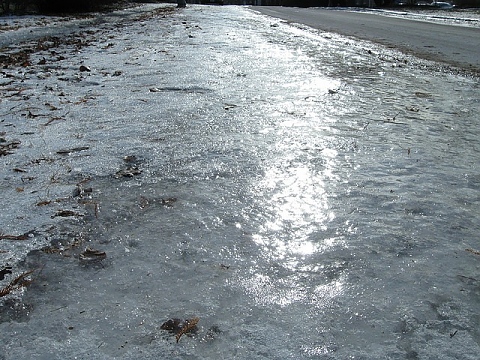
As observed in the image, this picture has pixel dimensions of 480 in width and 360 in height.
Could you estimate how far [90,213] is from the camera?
1.79m

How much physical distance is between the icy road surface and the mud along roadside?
11 millimetres

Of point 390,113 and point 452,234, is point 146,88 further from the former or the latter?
point 452,234

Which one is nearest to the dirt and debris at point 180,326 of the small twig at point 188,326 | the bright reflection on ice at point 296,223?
the small twig at point 188,326

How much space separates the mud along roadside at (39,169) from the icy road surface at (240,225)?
11mm

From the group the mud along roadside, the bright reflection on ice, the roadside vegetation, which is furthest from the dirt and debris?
the roadside vegetation

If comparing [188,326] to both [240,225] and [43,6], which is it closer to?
[240,225]

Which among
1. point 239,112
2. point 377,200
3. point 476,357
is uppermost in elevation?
point 239,112

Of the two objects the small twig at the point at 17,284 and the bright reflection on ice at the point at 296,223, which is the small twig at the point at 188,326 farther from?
the small twig at the point at 17,284

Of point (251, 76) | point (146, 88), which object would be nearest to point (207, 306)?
point (146, 88)

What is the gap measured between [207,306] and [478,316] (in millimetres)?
854

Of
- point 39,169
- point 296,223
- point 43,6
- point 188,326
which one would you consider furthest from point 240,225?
point 43,6

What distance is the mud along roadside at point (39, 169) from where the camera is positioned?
61.2 inches

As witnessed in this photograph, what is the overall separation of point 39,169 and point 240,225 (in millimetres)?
1233

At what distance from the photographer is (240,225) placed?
1.70 meters
